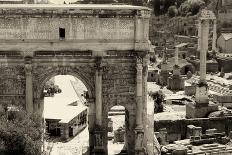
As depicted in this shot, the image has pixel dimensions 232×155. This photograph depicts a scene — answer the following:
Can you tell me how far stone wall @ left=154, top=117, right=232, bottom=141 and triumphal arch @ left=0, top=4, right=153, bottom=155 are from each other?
24.4ft

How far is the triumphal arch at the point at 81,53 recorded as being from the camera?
22.1 meters

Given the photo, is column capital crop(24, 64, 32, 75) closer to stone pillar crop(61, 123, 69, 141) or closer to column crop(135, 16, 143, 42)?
column crop(135, 16, 143, 42)

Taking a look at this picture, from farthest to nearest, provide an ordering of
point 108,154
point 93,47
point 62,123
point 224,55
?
point 224,55, point 62,123, point 108,154, point 93,47

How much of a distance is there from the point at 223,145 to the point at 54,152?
31.8 ft

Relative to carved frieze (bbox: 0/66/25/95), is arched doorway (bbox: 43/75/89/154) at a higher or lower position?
lower

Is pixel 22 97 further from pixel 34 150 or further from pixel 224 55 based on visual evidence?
pixel 224 55

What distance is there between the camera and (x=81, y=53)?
2230 centimetres

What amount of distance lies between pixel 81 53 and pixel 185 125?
11.0 meters

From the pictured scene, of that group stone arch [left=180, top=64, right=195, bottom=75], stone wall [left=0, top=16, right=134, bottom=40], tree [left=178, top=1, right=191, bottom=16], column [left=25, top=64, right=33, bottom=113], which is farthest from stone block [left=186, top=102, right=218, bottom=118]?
tree [left=178, top=1, right=191, bottom=16]

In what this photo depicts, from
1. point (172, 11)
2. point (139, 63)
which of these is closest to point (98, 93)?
point (139, 63)

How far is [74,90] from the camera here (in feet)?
141

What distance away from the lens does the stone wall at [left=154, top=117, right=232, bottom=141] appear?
98.5 feet

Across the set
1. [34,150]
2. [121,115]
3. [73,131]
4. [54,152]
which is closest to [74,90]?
[121,115]

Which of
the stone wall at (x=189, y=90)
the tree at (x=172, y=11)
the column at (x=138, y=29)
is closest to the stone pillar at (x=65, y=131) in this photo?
the column at (x=138, y=29)
